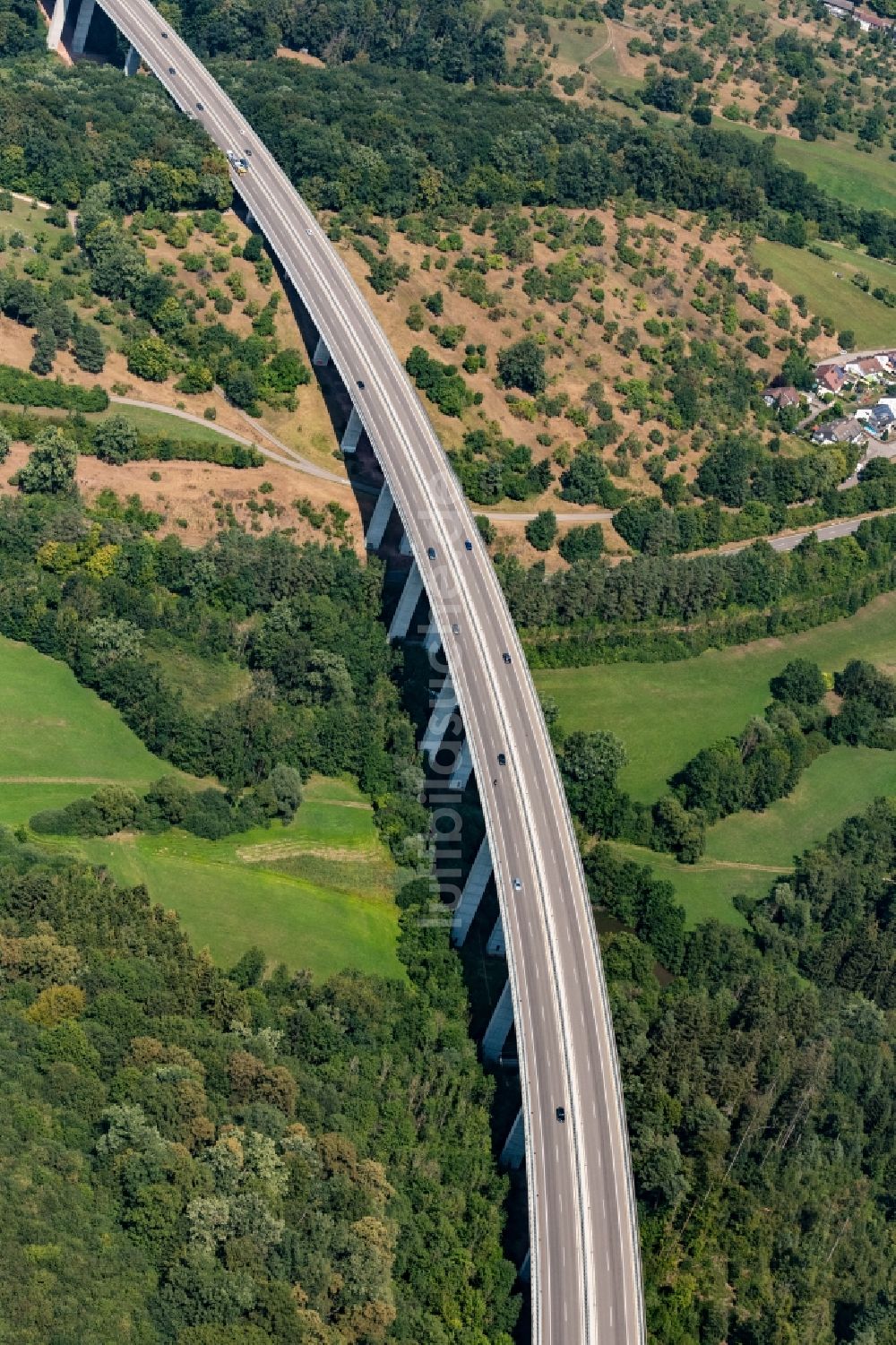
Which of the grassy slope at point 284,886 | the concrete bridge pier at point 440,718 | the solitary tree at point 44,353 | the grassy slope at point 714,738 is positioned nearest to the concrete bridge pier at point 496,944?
the grassy slope at point 284,886

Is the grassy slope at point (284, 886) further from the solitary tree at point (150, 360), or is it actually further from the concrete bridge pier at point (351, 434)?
the solitary tree at point (150, 360)

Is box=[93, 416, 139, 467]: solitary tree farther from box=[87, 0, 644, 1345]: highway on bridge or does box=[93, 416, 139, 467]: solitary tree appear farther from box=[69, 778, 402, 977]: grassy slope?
box=[69, 778, 402, 977]: grassy slope

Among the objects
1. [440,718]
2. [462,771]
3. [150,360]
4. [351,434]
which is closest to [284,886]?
[462,771]

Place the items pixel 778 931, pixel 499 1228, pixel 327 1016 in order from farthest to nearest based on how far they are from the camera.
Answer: pixel 778 931 → pixel 327 1016 → pixel 499 1228

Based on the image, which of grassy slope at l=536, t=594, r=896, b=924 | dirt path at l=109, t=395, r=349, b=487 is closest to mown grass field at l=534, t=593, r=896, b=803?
grassy slope at l=536, t=594, r=896, b=924

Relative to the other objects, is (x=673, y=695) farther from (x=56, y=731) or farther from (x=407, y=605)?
(x=56, y=731)

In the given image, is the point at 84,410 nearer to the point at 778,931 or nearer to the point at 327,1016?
the point at 327,1016

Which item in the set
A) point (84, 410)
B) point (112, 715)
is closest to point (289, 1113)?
point (112, 715)
